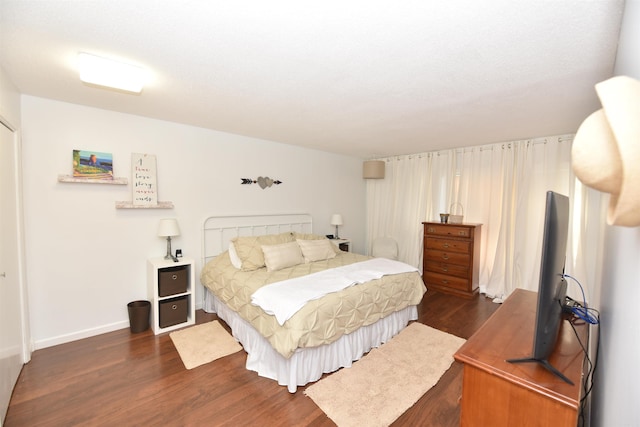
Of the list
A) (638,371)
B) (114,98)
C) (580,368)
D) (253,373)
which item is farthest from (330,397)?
(114,98)

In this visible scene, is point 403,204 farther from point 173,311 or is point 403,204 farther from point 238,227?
point 173,311

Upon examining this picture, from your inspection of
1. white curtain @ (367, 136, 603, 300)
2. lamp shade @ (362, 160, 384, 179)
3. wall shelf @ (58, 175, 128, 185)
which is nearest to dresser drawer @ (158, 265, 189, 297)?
wall shelf @ (58, 175, 128, 185)

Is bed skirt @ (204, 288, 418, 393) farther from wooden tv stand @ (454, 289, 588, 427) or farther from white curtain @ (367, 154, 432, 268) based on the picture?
white curtain @ (367, 154, 432, 268)

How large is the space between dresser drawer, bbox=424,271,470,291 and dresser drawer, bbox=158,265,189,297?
3.68 meters

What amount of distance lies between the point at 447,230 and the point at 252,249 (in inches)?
118

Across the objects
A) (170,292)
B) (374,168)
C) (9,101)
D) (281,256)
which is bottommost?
(170,292)

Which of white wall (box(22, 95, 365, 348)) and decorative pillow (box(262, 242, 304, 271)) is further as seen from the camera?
decorative pillow (box(262, 242, 304, 271))

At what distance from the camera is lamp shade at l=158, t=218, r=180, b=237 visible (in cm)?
311

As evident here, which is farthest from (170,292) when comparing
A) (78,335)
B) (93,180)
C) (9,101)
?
(9,101)

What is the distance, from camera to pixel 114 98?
261 cm

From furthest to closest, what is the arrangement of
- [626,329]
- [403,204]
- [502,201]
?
[403,204]
[502,201]
[626,329]

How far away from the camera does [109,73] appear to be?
1909 millimetres

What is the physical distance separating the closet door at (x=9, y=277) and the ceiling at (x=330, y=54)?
0.69 metres

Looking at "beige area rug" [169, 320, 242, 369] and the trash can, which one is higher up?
the trash can
